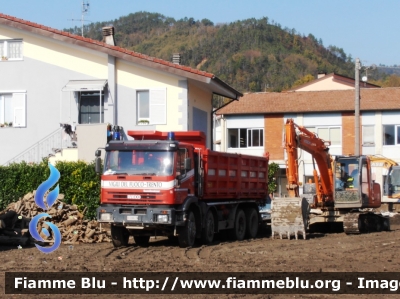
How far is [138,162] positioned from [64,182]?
7.24m

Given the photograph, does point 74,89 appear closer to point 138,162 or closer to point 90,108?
point 90,108

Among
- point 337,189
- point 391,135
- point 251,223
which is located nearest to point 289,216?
point 251,223

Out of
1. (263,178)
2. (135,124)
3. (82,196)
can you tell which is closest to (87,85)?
(135,124)

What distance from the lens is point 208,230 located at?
20.7 m

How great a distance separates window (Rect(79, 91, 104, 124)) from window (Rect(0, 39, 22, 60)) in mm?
3481

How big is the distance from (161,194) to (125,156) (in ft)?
4.95

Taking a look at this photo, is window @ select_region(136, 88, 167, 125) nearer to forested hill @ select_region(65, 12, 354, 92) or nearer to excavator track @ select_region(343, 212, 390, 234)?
excavator track @ select_region(343, 212, 390, 234)

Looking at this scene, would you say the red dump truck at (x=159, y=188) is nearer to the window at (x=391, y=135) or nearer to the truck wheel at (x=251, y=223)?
the truck wheel at (x=251, y=223)

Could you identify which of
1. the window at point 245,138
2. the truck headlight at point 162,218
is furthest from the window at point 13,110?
the window at point 245,138

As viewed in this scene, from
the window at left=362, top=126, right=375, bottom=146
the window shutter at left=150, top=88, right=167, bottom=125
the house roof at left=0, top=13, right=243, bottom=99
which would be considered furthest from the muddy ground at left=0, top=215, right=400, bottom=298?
the window at left=362, top=126, right=375, bottom=146

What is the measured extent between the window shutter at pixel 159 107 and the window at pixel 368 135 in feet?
86.0

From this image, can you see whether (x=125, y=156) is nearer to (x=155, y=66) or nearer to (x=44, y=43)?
(x=155, y=66)

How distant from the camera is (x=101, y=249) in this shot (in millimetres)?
19531

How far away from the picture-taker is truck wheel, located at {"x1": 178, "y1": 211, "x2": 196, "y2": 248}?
63.2 feet
